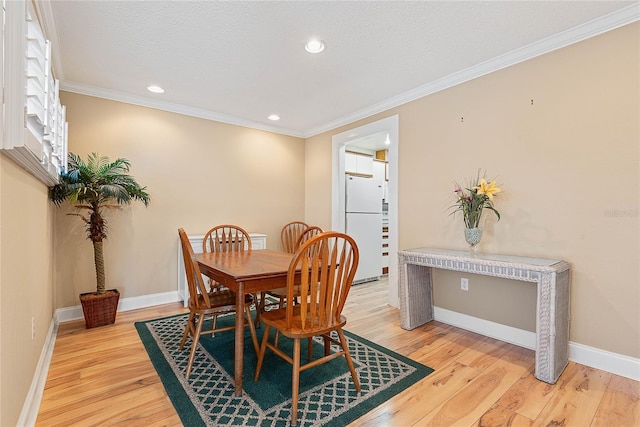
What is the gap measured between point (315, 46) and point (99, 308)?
9.82 feet

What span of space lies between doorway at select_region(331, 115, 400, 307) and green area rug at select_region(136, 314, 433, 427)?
1.13 meters

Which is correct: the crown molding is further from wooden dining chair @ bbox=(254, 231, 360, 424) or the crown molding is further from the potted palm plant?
the potted palm plant

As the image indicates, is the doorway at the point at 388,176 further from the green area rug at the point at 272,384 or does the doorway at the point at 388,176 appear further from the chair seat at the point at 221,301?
the chair seat at the point at 221,301

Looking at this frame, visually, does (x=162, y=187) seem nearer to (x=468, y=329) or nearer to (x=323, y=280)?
(x=323, y=280)

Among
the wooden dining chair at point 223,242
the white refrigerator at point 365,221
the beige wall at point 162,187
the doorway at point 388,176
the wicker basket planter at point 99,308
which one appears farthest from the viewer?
the white refrigerator at point 365,221

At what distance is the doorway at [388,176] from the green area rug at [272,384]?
113cm

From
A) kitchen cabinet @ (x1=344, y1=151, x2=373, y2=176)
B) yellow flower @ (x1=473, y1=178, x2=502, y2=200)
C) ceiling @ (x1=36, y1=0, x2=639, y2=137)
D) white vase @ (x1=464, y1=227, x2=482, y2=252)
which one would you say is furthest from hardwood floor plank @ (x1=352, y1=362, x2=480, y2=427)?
kitchen cabinet @ (x1=344, y1=151, x2=373, y2=176)

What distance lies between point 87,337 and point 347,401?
233 centimetres

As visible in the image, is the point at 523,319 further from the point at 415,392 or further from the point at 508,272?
the point at 415,392

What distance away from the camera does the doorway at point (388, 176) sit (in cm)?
342

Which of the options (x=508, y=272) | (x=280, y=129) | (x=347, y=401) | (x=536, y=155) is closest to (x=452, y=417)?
(x=347, y=401)

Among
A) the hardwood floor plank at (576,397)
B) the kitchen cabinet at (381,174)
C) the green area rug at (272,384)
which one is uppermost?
the kitchen cabinet at (381,174)

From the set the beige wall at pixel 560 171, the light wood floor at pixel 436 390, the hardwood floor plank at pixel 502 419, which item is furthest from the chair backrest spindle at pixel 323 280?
the beige wall at pixel 560 171

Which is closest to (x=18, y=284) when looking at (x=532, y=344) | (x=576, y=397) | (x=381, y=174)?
(x=576, y=397)
